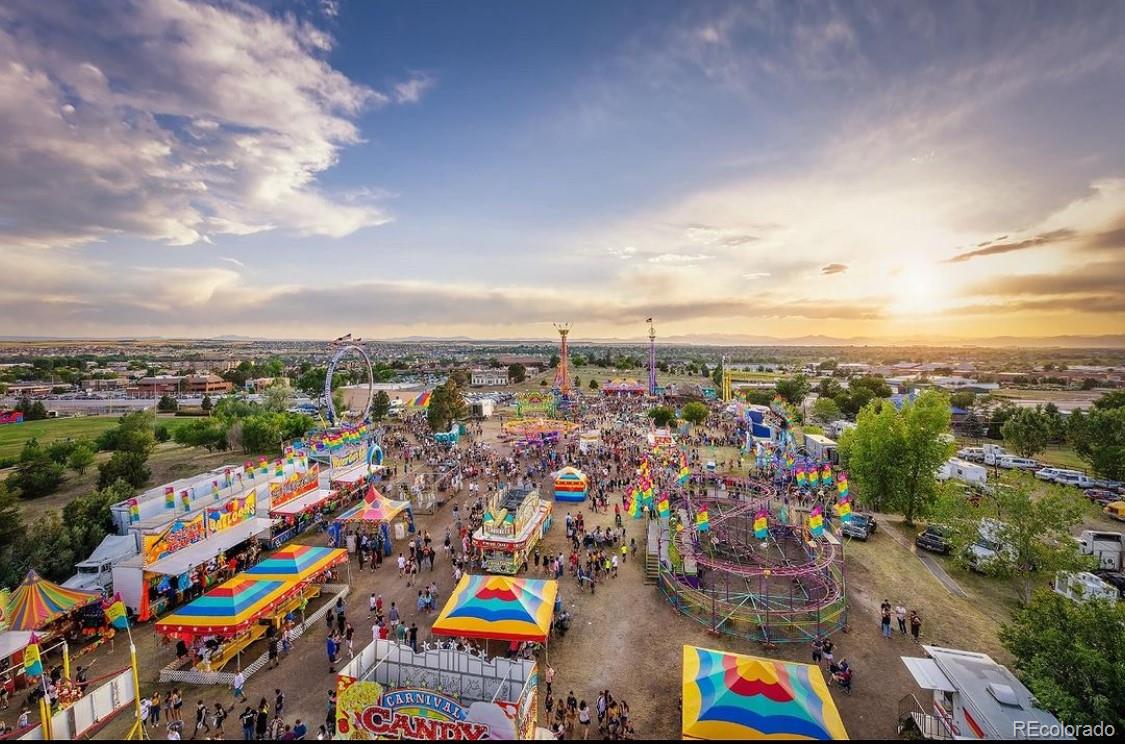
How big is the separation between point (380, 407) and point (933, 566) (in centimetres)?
5742

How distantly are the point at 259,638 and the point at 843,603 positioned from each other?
1895 cm

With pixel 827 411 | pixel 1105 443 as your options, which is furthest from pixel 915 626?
pixel 827 411

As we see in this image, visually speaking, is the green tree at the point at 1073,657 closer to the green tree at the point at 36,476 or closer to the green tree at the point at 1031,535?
the green tree at the point at 1031,535

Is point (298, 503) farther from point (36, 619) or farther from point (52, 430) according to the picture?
point (52, 430)

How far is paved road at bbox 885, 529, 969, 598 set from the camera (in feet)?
61.7

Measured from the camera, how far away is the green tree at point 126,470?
90.5ft

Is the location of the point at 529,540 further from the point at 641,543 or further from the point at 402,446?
the point at 402,446

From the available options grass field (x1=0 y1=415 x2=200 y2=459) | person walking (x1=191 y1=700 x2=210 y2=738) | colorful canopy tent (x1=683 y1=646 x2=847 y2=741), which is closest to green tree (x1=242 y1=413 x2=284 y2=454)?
grass field (x1=0 y1=415 x2=200 y2=459)

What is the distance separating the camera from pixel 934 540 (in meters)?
22.4

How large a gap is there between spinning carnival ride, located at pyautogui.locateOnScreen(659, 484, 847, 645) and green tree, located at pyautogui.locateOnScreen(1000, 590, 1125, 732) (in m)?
5.13

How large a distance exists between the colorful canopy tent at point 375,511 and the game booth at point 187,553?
3697 millimetres

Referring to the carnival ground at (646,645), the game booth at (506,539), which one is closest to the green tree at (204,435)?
the carnival ground at (646,645)

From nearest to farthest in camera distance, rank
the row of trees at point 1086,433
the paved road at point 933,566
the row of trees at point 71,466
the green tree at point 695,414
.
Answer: the paved road at point 933,566
the row of trees at point 71,466
the row of trees at point 1086,433
the green tree at point 695,414

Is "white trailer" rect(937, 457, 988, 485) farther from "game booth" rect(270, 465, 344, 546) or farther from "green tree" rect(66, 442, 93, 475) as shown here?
"green tree" rect(66, 442, 93, 475)
